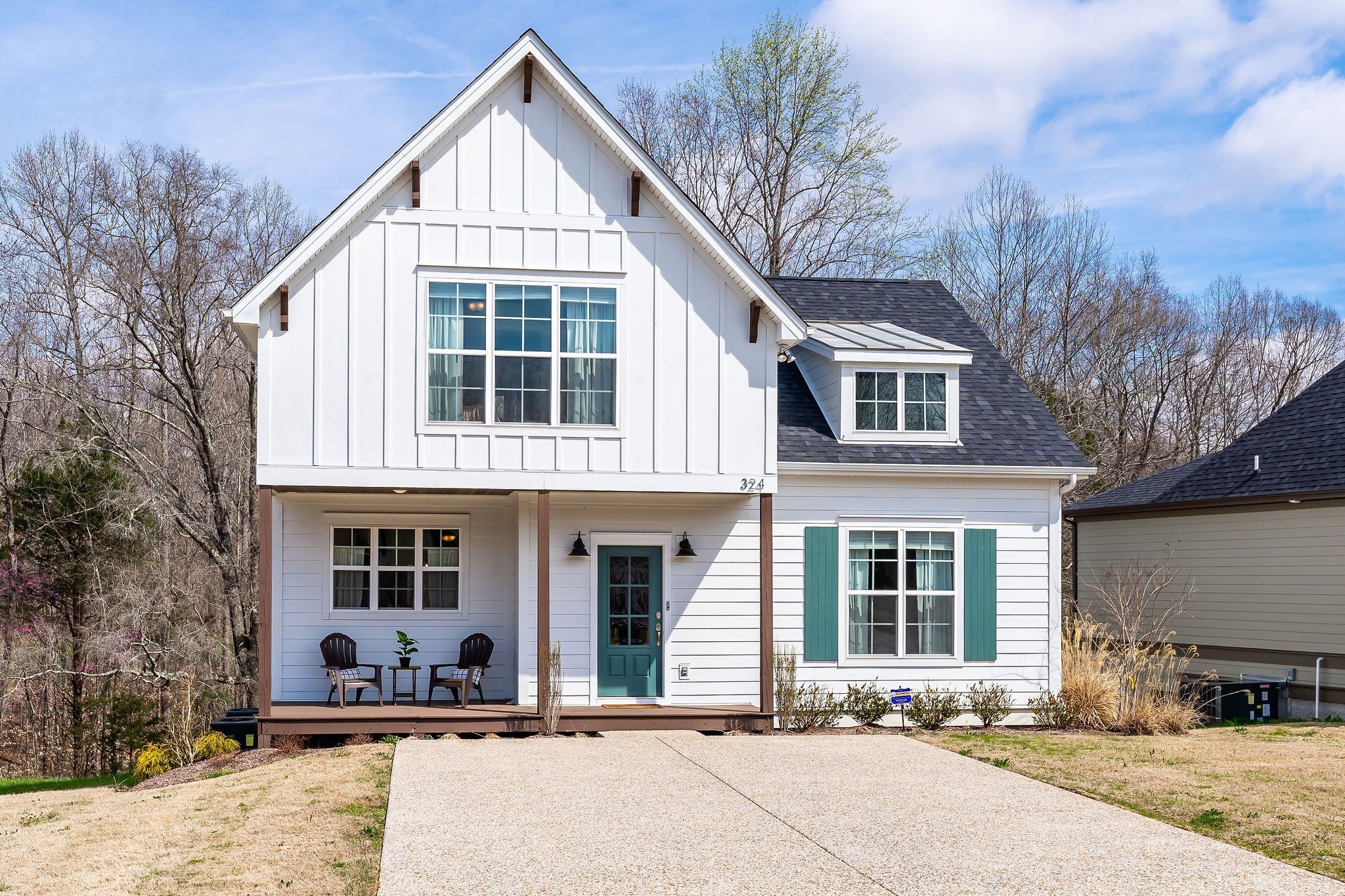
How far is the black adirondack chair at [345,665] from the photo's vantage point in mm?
14227

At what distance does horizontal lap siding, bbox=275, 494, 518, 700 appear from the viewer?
14.8m

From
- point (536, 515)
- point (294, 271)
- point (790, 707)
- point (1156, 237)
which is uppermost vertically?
point (1156, 237)

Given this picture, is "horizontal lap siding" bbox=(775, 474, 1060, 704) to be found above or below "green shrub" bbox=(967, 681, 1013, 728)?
above

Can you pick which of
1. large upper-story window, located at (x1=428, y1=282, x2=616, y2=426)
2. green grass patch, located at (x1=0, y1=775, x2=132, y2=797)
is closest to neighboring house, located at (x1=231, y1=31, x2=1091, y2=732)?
large upper-story window, located at (x1=428, y1=282, x2=616, y2=426)

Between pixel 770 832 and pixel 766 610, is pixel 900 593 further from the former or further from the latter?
pixel 770 832

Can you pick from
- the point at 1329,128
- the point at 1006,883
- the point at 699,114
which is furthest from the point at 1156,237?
the point at 1006,883

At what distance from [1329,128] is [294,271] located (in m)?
28.7

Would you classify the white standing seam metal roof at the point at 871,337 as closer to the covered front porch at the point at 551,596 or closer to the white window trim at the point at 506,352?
the covered front porch at the point at 551,596

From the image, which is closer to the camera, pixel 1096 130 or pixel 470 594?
pixel 470 594

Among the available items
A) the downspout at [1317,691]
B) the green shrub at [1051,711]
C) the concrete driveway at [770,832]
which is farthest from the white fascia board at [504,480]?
the downspout at [1317,691]

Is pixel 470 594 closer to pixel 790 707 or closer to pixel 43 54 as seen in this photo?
pixel 790 707

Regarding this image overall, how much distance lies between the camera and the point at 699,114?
31188mm

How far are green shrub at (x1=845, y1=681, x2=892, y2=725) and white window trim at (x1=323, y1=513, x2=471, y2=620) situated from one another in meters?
4.97

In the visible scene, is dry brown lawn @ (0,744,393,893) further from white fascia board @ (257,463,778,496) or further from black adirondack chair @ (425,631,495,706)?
white fascia board @ (257,463,778,496)
